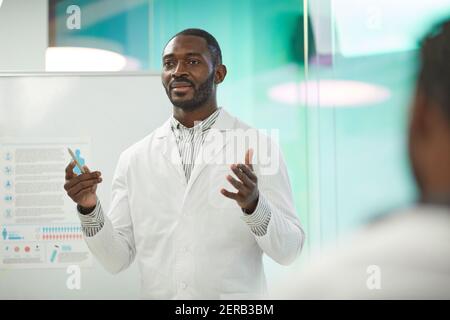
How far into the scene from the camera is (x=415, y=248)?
4.24 feet

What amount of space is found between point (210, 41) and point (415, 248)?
2.53 ft

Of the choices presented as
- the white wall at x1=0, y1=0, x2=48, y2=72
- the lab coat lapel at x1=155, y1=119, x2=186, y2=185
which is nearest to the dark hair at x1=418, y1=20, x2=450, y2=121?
the lab coat lapel at x1=155, y1=119, x2=186, y2=185

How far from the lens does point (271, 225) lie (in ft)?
3.78

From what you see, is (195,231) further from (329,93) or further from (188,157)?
(329,93)

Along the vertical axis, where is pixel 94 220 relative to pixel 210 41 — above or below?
below

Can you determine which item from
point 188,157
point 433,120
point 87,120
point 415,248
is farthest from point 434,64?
point 87,120

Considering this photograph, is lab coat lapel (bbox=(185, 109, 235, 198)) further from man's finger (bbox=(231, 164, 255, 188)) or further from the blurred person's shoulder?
the blurred person's shoulder

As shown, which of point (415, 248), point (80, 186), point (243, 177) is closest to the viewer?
point (243, 177)

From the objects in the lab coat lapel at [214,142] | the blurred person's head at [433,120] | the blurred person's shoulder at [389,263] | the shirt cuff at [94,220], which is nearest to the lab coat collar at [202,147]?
the lab coat lapel at [214,142]

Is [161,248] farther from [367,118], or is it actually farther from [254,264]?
[367,118]

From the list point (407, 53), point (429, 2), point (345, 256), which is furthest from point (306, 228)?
point (429, 2)

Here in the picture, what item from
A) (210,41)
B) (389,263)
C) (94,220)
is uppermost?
(210,41)

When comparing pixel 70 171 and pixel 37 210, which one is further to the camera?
pixel 37 210

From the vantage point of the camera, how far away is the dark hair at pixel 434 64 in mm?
1319
